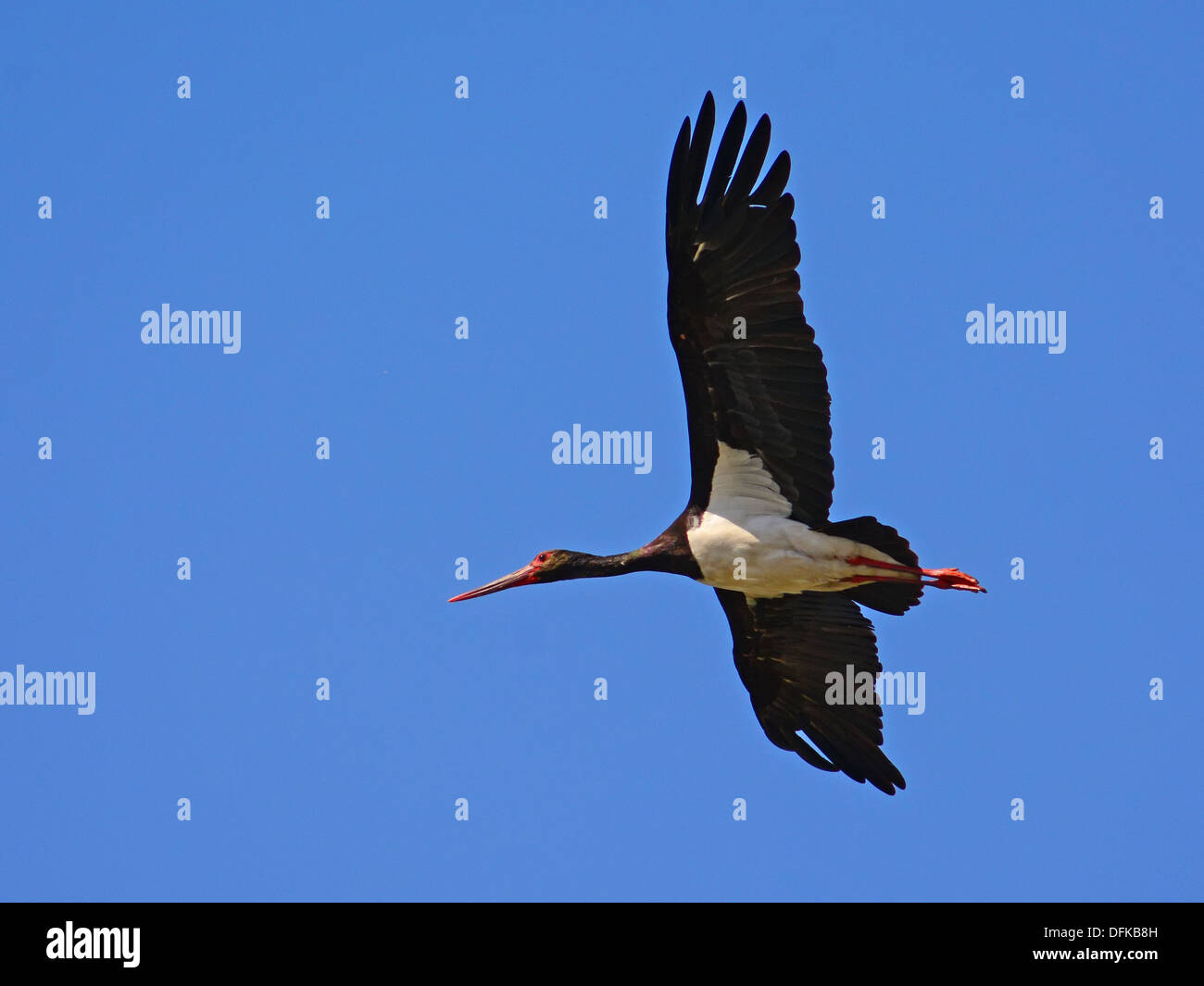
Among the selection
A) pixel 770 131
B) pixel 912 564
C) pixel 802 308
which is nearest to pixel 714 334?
pixel 802 308

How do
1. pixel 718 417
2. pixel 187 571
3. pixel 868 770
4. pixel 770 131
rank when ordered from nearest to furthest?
pixel 770 131
pixel 718 417
pixel 868 770
pixel 187 571

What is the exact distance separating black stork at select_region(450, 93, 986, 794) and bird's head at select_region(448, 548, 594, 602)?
13mm

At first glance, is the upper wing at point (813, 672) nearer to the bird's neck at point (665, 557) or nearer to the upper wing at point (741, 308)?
the bird's neck at point (665, 557)

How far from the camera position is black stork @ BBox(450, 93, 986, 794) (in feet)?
46.2

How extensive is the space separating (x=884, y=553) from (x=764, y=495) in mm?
1204

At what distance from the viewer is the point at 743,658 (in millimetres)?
16688

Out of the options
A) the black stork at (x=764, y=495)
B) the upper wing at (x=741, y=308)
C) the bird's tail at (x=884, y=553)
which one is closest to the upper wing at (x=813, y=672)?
the black stork at (x=764, y=495)

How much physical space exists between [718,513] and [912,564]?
1774 millimetres

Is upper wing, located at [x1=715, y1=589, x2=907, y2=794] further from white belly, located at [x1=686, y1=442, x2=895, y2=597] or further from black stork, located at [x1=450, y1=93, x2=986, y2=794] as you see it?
white belly, located at [x1=686, y1=442, x2=895, y2=597]

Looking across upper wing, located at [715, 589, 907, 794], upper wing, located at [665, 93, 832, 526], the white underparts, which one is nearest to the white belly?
the white underparts

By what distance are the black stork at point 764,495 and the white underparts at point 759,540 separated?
0.04 ft

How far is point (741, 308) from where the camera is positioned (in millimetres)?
14289
